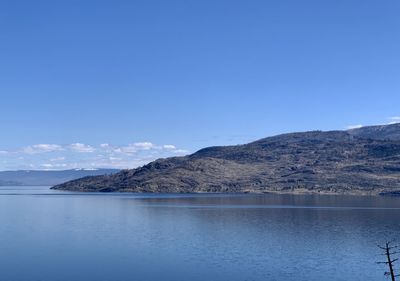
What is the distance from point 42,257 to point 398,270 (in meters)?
77.3

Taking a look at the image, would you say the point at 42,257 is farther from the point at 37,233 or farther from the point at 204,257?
the point at 37,233

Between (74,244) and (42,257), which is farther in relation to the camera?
(74,244)

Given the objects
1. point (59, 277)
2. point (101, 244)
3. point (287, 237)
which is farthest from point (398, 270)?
point (101, 244)

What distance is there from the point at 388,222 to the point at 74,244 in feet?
392

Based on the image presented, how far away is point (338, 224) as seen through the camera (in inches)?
7215

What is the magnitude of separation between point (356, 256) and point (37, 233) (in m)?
98.8

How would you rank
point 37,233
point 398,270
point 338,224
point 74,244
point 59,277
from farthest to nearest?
point 338,224 < point 37,233 < point 74,244 < point 398,270 < point 59,277

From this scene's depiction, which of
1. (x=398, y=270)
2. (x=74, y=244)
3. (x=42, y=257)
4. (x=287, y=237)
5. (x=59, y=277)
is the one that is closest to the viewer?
(x=59, y=277)

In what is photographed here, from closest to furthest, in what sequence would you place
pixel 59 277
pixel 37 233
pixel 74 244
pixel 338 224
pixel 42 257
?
pixel 59 277 → pixel 42 257 → pixel 74 244 → pixel 37 233 → pixel 338 224

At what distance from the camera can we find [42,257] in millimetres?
113938

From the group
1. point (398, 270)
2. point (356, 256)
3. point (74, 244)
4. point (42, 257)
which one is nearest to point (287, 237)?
point (356, 256)

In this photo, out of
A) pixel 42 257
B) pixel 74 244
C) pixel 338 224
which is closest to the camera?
pixel 42 257

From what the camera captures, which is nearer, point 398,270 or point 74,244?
point 398,270

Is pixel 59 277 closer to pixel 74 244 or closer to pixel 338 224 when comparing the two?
pixel 74 244
